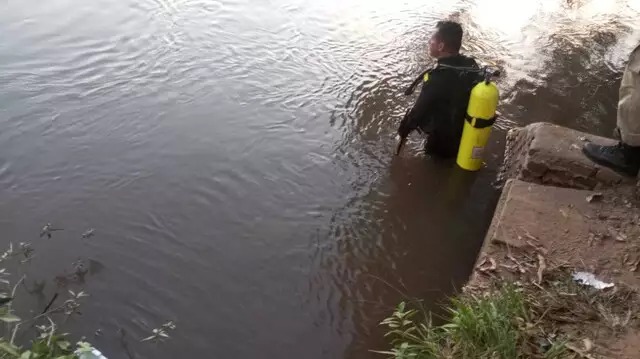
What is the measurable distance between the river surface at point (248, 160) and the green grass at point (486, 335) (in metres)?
0.70

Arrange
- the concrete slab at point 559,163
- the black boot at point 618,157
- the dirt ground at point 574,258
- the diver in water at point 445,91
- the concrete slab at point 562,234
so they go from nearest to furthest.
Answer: the dirt ground at point 574,258 < the concrete slab at point 562,234 < the black boot at point 618,157 < the concrete slab at point 559,163 < the diver in water at point 445,91

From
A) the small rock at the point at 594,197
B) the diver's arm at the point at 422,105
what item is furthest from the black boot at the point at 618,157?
the diver's arm at the point at 422,105

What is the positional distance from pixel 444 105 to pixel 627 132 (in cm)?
136

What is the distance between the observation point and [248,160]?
5.35 m

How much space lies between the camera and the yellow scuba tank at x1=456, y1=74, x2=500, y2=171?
15.8ft

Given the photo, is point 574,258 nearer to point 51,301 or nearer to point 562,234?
point 562,234

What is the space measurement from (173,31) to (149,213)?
3.08 metres

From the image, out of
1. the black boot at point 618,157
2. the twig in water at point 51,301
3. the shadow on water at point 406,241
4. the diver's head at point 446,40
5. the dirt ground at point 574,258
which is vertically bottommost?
the shadow on water at point 406,241

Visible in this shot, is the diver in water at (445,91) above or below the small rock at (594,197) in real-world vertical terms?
above

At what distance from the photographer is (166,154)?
5.31 meters

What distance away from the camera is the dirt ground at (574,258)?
3.24 m

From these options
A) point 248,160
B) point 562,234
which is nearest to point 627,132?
point 562,234

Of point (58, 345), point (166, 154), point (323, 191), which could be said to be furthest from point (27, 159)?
point (58, 345)

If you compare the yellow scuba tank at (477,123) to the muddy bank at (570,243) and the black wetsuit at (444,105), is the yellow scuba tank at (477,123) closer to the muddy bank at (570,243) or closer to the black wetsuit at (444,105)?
the black wetsuit at (444,105)
